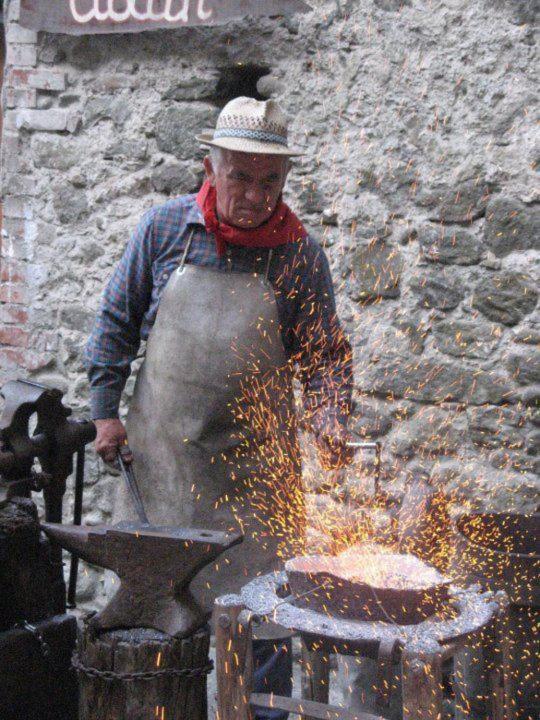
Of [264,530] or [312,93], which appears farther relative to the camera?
[312,93]

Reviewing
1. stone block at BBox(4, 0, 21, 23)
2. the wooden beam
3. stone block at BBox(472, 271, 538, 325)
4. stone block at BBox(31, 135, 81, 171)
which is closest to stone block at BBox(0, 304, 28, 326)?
stone block at BBox(31, 135, 81, 171)

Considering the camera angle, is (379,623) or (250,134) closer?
(379,623)

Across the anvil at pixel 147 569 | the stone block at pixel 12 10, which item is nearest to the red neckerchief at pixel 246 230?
the anvil at pixel 147 569

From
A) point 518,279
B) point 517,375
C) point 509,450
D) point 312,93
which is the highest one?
point 312,93

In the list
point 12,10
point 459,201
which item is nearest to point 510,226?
point 459,201

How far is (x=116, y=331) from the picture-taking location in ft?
11.0

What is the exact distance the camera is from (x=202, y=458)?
130 inches

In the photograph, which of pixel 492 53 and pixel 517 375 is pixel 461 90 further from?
pixel 517 375

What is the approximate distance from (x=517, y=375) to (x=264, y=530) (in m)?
1.37

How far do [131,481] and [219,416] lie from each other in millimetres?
363

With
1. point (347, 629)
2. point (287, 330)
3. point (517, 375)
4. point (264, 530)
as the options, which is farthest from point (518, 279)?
point (347, 629)

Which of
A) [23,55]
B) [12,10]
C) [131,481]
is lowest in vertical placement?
[131,481]

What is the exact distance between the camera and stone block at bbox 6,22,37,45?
15.6 feet

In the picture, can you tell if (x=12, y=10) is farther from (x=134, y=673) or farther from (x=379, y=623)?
(x=379, y=623)
